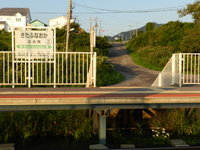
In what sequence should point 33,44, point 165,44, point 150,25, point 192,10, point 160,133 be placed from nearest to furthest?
point 160,133
point 33,44
point 192,10
point 165,44
point 150,25

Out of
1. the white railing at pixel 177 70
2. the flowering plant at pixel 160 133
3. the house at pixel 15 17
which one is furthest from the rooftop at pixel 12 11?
the flowering plant at pixel 160 133

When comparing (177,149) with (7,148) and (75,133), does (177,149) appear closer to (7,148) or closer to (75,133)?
(75,133)

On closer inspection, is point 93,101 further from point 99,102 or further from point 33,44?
point 33,44

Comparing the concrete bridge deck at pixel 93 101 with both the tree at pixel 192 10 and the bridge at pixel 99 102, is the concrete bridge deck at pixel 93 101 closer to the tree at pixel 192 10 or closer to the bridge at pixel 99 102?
the bridge at pixel 99 102

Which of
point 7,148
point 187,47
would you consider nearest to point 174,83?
point 7,148

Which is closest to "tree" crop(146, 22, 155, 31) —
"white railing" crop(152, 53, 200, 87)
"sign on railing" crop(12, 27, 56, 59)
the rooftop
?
the rooftop

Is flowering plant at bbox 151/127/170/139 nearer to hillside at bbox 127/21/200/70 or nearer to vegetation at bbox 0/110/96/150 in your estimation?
vegetation at bbox 0/110/96/150

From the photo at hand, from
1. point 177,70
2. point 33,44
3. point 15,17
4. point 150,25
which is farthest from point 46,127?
point 15,17

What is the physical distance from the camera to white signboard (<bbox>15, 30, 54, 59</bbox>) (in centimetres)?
1177

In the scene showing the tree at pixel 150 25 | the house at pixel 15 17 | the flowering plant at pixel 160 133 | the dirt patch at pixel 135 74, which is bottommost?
the flowering plant at pixel 160 133

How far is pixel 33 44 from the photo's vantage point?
39.1 feet

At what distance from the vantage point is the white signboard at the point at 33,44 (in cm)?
1177

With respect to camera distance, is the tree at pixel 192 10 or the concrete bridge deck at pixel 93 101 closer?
the concrete bridge deck at pixel 93 101

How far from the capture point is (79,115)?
998 centimetres
